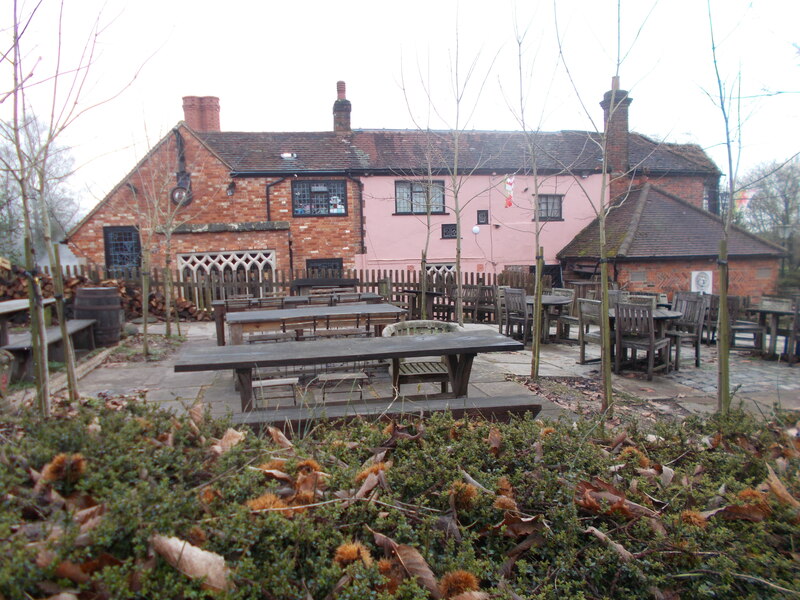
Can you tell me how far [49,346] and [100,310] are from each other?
1744 millimetres

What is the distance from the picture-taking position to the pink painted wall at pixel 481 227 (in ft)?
67.9

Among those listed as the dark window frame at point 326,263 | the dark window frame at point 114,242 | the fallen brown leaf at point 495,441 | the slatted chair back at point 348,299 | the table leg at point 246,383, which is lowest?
the table leg at point 246,383

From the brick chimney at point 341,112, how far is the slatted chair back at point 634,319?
16.8 m

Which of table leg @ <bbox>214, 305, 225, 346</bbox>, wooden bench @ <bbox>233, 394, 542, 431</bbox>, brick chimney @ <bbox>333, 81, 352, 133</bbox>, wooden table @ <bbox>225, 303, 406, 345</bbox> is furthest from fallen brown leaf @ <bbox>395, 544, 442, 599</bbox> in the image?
brick chimney @ <bbox>333, 81, 352, 133</bbox>

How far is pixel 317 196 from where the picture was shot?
20.1 m

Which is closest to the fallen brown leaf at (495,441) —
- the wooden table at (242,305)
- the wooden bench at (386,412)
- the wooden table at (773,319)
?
the wooden bench at (386,412)

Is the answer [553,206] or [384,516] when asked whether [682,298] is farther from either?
[553,206]

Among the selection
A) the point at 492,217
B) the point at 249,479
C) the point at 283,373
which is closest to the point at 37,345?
the point at 249,479

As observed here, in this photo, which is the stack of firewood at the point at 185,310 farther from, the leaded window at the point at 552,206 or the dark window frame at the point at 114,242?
the leaded window at the point at 552,206

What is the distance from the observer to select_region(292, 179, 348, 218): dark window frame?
19.8m

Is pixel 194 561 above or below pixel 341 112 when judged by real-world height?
below

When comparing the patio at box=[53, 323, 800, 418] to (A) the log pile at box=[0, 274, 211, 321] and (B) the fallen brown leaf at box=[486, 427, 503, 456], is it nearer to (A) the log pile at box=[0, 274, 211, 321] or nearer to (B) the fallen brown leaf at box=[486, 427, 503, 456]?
(B) the fallen brown leaf at box=[486, 427, 503, 456]

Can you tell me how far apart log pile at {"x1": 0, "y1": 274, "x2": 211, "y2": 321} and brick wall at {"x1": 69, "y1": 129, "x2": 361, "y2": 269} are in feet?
13.2

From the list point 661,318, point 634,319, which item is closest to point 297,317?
point 634,319
